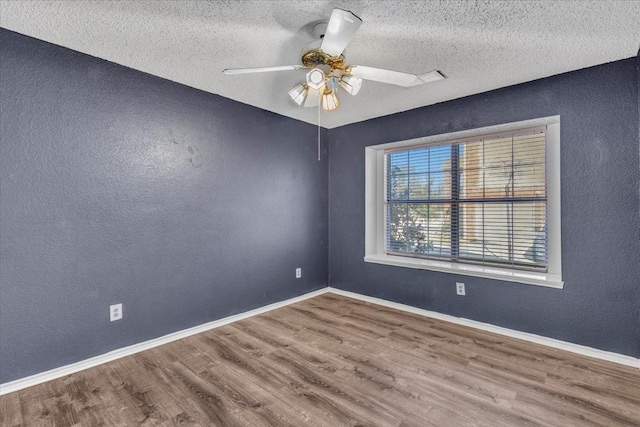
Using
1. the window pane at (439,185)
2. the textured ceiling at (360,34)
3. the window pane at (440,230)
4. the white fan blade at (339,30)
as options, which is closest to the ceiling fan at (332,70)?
the white fan blade at (339,30)

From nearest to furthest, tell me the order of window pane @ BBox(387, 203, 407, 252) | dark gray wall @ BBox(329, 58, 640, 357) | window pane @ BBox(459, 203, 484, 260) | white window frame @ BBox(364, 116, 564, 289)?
1. dark gray wall @ BBox(329, 58, 640, 357)
2. white window frame @ BBox(364, 116, 564, 289)
3. window pane @ BBox(459, 203, 484, 260)
4. window pane @ BBox(387, 203, 407, 252)

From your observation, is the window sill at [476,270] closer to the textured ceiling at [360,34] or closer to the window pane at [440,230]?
the window pane at [440,230]

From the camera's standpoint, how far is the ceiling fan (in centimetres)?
160

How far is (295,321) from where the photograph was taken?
3.13 meters

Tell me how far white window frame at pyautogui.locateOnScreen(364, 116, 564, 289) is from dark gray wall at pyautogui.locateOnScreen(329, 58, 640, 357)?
0.06 meters

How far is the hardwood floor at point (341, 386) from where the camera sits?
5.62 ft

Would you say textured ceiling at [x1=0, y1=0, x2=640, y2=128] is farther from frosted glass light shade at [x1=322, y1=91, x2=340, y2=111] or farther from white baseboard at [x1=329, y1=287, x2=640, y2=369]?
white baseboard at [x1=329, y1=287, x2=640, y2=369]

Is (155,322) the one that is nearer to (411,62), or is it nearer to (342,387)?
(342,387)

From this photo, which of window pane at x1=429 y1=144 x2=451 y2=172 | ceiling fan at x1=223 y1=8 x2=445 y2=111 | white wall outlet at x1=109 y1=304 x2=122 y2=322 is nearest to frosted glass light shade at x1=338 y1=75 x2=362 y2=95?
ceiling fan at x1=223 y1=8 x2=445 y2=111

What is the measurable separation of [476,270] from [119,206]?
10.7 ft

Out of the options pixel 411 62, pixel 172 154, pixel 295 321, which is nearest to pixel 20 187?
pixel 172 154

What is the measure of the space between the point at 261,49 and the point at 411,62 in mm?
1135

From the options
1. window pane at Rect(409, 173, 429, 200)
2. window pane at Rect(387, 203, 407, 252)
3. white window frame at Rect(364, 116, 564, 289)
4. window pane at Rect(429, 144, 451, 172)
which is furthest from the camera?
window pane at Rect(387, 203, 407, 252)

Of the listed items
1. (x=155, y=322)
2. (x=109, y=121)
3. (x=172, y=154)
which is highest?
(x=109, y=121)
